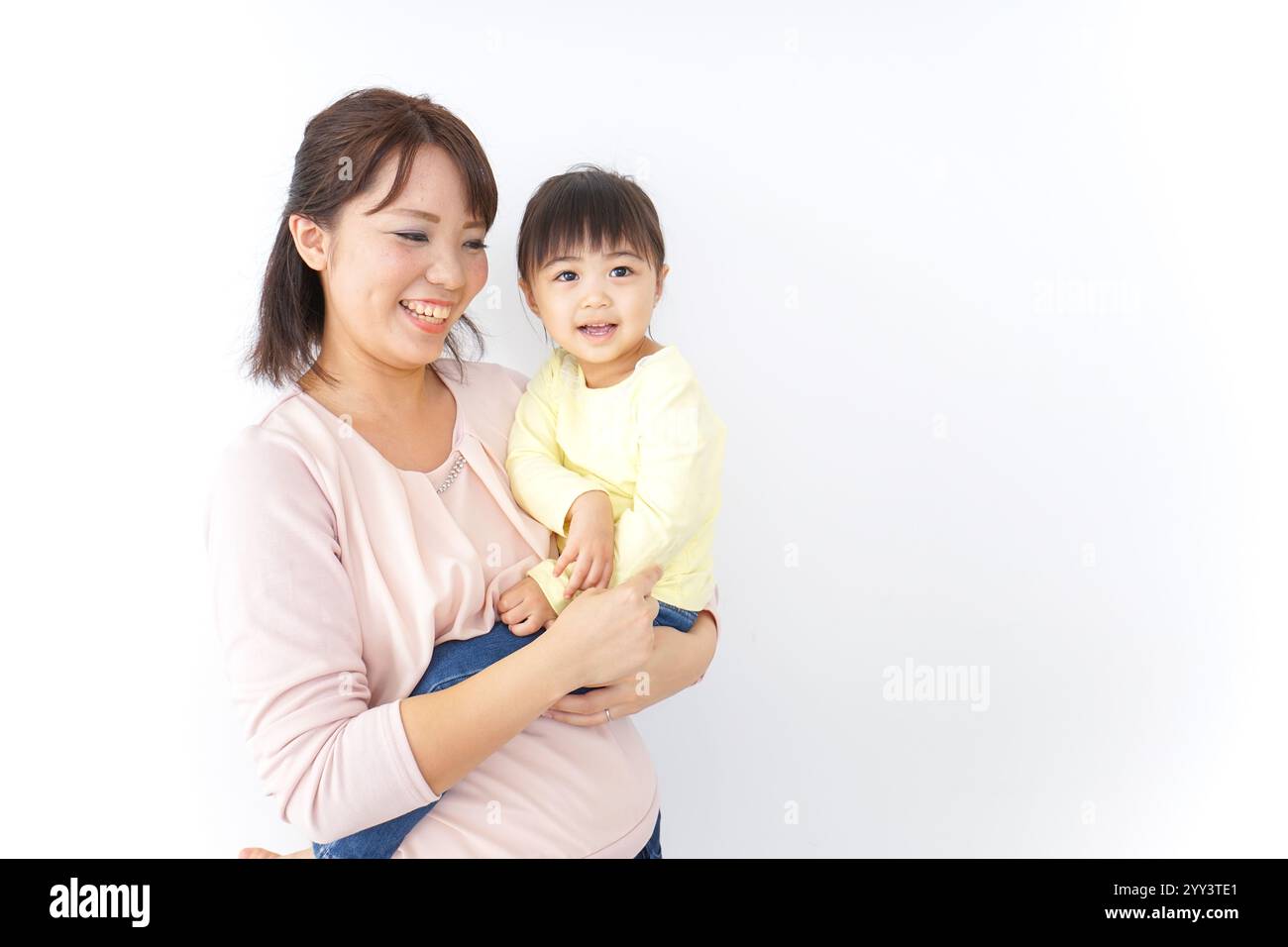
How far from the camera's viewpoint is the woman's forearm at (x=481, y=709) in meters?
1.33

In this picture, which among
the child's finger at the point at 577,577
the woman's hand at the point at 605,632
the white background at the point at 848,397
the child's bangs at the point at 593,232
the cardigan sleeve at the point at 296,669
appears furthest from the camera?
the white background at the point at 848,397

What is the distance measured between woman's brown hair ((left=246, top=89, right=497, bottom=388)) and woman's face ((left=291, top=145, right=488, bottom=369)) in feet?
0.05

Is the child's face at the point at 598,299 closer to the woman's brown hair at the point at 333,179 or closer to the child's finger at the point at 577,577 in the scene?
the woman's brown hair at the point at 333,179

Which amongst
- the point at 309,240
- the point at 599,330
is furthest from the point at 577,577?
the point at 309,240

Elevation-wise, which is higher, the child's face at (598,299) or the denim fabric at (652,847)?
the child's face at (598,299)

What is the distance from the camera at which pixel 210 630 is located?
208 centimetres

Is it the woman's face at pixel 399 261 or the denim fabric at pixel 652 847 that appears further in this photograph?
the denim fabric at pixel 652 847

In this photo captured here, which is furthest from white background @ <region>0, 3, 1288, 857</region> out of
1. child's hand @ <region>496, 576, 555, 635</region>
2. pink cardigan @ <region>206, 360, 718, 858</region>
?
child's hand @ <region>496, 576, 555, 635</region>

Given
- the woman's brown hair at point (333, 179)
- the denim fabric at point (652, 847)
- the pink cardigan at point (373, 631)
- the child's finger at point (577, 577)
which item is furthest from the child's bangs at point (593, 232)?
the denim fabric at point (652, 847)

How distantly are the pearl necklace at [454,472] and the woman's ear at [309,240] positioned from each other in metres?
0.35

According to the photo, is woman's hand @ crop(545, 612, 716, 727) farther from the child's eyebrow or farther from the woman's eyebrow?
the woman's eyebrow
